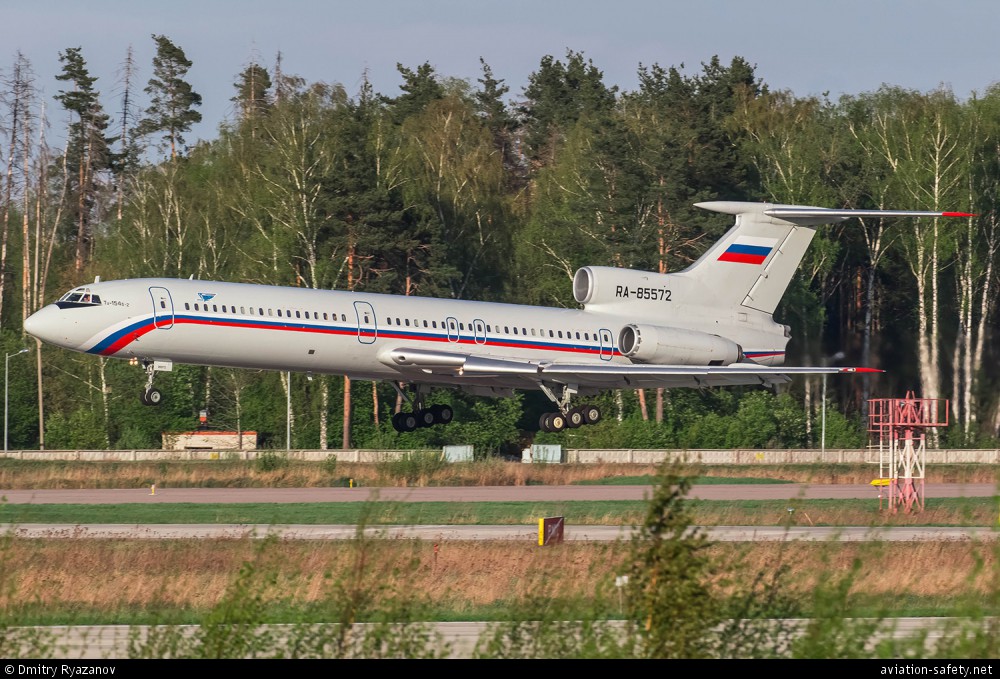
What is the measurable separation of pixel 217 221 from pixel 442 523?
3811 cm

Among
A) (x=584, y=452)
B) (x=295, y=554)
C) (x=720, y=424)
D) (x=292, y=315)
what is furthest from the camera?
(x=720, y=424)

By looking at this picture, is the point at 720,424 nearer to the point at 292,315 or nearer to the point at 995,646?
the point at 292,315

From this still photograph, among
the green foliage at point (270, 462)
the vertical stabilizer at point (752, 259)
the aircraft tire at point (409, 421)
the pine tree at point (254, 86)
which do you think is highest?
the pine tree at point (254, 86)

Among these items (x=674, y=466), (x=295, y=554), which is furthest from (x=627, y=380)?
(x=674, y=466)

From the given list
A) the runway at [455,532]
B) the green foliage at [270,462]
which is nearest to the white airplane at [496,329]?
the runway at [455,532]

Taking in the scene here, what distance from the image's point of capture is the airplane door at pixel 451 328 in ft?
111

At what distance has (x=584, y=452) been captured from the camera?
48.8 metres

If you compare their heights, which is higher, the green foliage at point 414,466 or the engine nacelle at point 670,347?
the engine nacelle at point 670,347

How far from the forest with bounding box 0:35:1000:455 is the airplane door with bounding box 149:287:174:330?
22093mm

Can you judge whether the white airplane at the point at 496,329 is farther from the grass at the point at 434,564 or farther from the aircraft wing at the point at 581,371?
the grass at the point at 434,564

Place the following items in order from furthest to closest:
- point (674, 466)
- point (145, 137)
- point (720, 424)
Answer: point (145, 137) < point (720, 424) < point (674, 466)

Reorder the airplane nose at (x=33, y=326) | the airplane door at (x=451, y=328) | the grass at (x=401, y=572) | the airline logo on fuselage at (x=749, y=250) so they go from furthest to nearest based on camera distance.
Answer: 1. the airline logo on fuselage at (x=749, y=250)
2. the airplane door at (x=451, y=328)
3. the airplane nose at (x=33, y=326)
4. the grass at (x=401, y=572)

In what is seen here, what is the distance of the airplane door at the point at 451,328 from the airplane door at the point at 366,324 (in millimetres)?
2140
